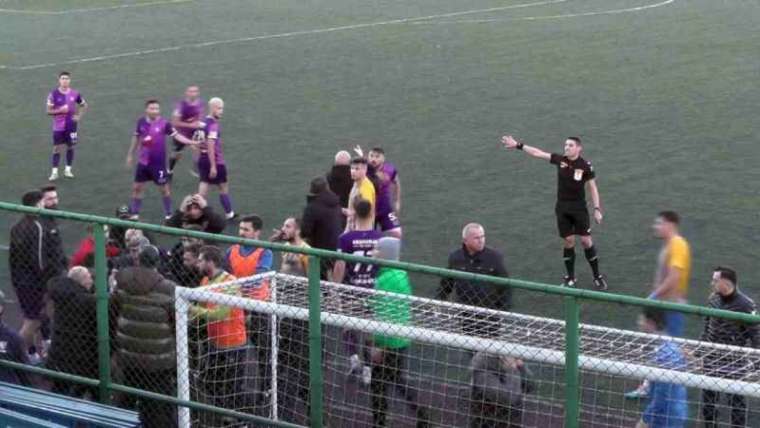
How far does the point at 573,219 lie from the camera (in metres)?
15.2

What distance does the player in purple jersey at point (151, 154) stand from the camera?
59.6 ft

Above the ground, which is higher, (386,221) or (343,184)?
(343,184)

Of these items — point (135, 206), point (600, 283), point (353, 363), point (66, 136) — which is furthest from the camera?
point (66, 136)

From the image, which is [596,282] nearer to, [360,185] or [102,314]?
[360,185]

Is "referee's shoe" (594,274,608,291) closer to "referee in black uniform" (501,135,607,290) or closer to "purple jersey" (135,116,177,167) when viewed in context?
"referee in black uniform" (501,135,607,290)

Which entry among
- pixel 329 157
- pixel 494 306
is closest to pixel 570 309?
pixel 494 306

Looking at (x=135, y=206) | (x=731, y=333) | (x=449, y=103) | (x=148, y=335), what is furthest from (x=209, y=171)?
(x=731, y=333)

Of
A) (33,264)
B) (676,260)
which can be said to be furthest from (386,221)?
(33,264)

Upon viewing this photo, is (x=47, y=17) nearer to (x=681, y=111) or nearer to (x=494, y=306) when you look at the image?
(x=681, y=111)

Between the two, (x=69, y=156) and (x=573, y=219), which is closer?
(x=573, y=219)

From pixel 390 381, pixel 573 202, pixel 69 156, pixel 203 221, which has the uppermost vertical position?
pixel 69 156

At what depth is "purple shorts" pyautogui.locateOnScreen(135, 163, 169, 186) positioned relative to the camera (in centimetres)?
1812

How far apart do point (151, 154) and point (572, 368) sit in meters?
11.1

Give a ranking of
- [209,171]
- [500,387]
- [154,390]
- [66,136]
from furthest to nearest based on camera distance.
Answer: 1. [66,136]
2. [209,171]
3. [154,390]
4. [500,387]
